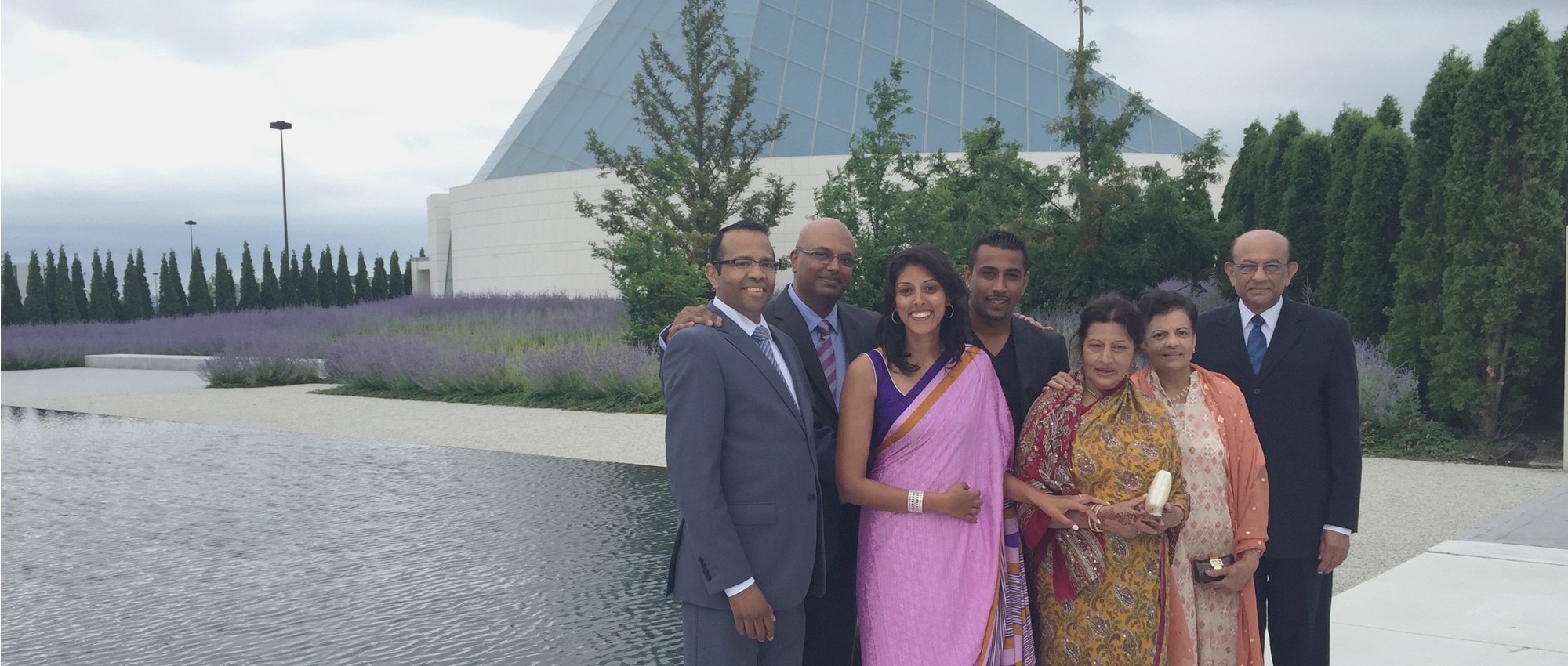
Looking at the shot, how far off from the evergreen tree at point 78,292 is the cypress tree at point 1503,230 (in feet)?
141

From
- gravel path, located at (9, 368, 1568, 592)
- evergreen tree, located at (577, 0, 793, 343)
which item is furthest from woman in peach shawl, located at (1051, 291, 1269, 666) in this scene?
evergreen tree, located at (577, 0, 793, 343)

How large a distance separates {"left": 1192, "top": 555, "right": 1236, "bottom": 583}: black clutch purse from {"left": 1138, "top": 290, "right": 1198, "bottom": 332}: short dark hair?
671mm

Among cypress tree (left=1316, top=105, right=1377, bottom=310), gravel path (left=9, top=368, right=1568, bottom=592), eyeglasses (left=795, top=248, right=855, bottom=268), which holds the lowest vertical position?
gravel path (left=9, top=368, right=1568, bottom=592)

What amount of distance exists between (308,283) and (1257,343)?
1709 inches

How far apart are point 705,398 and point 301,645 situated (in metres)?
2.92

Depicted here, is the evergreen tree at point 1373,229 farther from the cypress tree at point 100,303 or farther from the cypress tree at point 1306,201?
the cypress tree at point 100,303

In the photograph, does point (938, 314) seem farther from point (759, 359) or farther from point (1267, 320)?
point (1267, 320)

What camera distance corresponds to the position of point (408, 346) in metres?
17.6

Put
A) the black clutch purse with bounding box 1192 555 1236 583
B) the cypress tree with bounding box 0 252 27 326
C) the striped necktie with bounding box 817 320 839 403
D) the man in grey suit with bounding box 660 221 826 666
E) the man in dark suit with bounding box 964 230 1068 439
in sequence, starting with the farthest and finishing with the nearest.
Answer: the cypress tree with bounding box 0 252 27 326 < the striped necktie with bounding box 817 320 839 403 < the man in dark suit with bounding box 964 230 1068 439 < the black clutch purse with bounding box 1192 555 1236 583 < the man in grey suit with bounding box 660 221 826 666

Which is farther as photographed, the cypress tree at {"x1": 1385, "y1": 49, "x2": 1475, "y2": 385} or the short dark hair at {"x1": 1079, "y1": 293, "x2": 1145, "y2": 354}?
the cypress tree at {"x1": 1385, "y1": 49, "x2": 1475, "y2": 385}

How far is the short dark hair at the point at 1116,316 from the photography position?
2844mm

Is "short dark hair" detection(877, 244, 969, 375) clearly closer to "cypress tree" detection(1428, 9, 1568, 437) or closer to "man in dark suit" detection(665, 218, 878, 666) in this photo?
"man in dark suit" detection(665, 218, 878, 666)

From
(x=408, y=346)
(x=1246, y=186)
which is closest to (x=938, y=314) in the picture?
(x=1246, y=186)

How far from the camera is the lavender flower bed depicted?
14.9 meters
